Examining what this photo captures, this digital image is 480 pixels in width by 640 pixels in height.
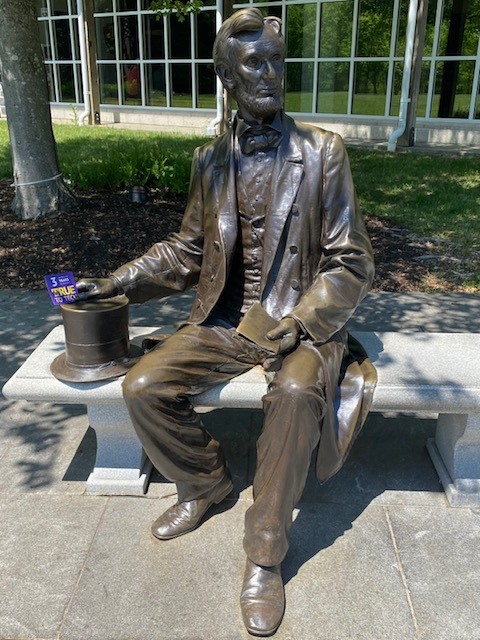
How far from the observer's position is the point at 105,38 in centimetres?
1800

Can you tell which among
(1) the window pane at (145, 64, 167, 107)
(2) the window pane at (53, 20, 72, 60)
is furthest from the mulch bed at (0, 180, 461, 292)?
(2) the window pane at (53, 20, 72, 60)

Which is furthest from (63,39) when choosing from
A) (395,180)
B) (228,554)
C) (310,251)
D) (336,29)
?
(228,554)

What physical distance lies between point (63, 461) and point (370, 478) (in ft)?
5.51

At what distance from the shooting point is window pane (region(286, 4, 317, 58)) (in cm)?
1486

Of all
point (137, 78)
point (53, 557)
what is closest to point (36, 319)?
point (53, 557)

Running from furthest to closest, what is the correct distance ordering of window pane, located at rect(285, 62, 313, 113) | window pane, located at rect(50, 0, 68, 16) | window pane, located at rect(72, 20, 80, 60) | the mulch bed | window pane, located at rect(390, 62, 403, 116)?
1. window pane, located at rect(50, 0, 68, 16)
2. window pane, located at rect(72, 20, 80, 60)
3. window pane, located at rect(285, 62, 313, 113)
4. window pane, located at rect(390, 62, 403, 116)
5. the mulch bed

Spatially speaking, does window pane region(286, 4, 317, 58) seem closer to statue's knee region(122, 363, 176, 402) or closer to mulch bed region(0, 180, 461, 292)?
mulch bed region(0, 180, 461, 292)

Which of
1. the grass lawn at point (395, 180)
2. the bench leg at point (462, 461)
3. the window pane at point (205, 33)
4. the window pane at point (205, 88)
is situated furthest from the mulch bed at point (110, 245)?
the window pane at point (205, 33)

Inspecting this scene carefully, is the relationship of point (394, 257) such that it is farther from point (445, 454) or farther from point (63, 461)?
point (63, 461)

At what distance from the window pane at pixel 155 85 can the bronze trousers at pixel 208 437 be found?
50.7ft

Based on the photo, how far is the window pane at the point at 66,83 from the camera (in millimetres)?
19078

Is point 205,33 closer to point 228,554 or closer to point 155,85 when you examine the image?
point 155,85

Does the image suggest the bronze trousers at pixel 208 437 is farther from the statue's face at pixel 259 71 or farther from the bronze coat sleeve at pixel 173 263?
the statue's face at pixel 259 71

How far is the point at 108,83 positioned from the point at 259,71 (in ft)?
55.6
